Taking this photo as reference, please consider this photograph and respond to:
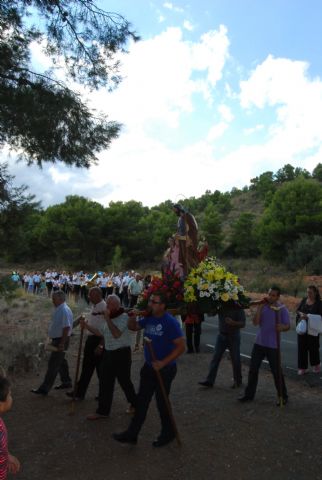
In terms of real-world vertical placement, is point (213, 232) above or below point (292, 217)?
below

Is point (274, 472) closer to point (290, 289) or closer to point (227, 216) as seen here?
point (290, 289)

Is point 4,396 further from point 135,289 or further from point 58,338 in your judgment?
point 135,289

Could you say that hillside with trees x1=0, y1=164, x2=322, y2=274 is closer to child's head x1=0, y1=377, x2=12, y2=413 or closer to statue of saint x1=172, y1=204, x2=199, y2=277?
statue of saint x1=172, y1=204, x2=199, y2=277

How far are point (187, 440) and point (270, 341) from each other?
6.77 ft

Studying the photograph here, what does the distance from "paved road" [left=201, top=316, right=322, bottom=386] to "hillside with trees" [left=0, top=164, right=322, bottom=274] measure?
2043 cm

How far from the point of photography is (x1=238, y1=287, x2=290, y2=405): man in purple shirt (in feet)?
22.1

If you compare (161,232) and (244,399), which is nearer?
(244,399)

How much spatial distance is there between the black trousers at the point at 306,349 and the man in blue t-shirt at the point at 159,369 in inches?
167

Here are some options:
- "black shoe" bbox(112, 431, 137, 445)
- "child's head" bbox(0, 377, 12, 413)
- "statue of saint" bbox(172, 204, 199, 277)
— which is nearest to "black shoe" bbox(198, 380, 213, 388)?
"statue of saint" bbox(172, 204, 199, 277)

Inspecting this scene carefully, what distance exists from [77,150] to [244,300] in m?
4.27

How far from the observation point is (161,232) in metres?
52.3

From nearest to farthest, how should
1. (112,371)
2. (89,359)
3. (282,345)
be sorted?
(112,371)
(89,359)
(282,345)

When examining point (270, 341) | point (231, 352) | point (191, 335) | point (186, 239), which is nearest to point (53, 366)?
point (231, 352)

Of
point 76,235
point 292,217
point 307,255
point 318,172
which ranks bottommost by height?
point 307,255
